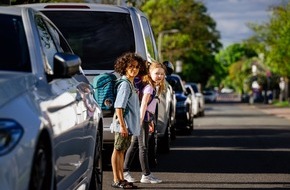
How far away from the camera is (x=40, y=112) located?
5.75 metres

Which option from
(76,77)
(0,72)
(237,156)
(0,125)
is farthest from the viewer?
(237,156)

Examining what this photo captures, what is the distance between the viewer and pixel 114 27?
42.8ft

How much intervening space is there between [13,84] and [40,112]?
266 mm

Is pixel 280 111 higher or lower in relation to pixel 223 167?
lower

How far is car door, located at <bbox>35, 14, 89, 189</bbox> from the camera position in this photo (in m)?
6.33

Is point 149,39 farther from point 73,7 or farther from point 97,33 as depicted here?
point 73,7

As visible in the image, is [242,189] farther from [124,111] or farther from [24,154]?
[24,154]

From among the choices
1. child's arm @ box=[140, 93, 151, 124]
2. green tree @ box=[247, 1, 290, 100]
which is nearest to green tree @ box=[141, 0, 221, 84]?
green tree @ box=[247, 1, 290, 100]

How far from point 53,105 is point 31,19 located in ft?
3.10

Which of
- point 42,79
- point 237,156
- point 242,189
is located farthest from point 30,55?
point 237,156

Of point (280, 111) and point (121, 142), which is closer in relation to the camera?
point (121, 142)

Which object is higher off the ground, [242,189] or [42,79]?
[42,79]

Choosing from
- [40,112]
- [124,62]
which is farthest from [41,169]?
[124,62]

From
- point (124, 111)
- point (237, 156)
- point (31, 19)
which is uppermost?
point (31, 19)
